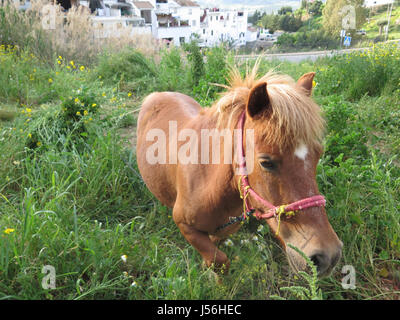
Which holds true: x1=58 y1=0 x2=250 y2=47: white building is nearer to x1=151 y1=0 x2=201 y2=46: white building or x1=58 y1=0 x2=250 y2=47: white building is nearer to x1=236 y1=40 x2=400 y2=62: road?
x1=151 y1=0 x2=201 y2=46: white building

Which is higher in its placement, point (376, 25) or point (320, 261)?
point (376, 25)

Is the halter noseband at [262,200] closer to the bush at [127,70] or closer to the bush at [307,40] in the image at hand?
the bush at [127,70]

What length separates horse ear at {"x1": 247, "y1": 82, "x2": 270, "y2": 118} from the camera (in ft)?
3.90

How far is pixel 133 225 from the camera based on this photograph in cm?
207

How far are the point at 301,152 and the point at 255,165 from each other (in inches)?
8.8

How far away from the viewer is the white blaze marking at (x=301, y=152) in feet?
3.81

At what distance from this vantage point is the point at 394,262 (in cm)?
186

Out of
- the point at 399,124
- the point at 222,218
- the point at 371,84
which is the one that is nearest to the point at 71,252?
the point at 222,218

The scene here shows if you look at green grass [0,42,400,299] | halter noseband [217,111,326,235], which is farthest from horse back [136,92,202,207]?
halter noseband [217,111,326,235]

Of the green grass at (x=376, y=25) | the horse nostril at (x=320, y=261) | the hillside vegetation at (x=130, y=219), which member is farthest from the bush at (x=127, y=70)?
the green grass at (x=376, y=25)

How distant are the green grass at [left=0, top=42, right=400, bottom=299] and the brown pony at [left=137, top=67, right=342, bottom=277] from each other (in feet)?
0.73

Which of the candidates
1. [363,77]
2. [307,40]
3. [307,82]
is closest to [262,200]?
[307,82]

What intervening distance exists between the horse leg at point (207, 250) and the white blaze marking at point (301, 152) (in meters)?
0.94

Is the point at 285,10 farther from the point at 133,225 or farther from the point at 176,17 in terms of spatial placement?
the point at 133,225
